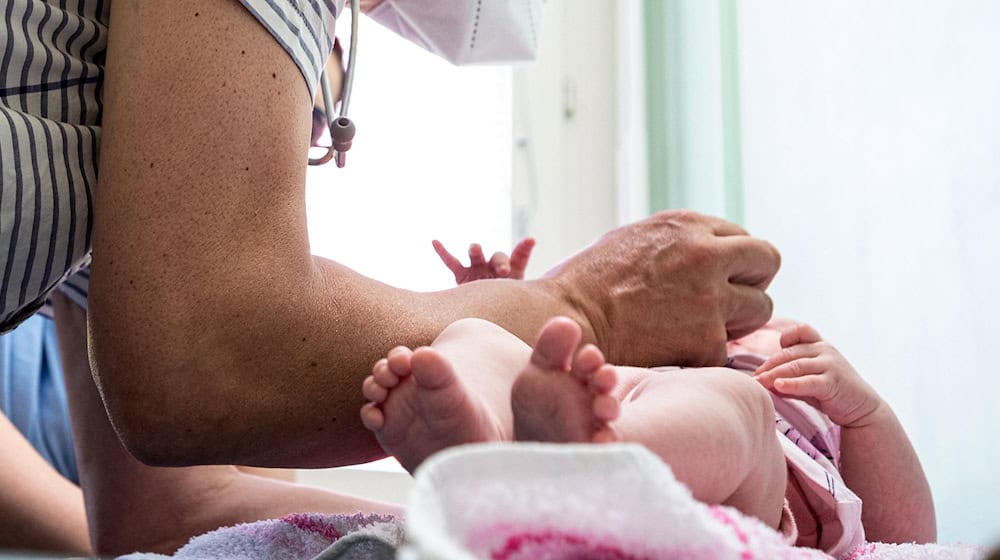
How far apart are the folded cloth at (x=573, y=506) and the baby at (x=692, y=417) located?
0.09 meters

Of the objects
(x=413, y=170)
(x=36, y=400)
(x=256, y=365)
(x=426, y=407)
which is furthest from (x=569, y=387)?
(x=413, y=170)

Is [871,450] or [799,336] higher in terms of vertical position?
[799,336]

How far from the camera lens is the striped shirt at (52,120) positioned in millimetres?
568

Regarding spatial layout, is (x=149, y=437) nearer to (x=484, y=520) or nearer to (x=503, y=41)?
(x=484, y=520)

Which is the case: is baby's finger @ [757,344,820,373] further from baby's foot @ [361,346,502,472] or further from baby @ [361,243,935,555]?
baby's foot @ [361,346,502,472]

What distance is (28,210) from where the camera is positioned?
22.5 inches

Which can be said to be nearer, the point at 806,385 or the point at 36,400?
the point at 806,385

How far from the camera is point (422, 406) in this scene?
0.45m

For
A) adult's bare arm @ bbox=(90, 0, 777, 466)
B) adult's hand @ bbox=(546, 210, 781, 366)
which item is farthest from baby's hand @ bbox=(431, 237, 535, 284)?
adult's bare arm @ bbox=(90, 0, 777, 466)

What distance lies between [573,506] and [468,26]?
694 mm

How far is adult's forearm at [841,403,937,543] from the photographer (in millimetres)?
841

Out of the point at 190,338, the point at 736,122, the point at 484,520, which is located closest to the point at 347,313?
the point at 190,338

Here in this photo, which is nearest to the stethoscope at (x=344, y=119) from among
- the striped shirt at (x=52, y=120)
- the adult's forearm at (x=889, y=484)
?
the striped shirt at (x=52, y=120)

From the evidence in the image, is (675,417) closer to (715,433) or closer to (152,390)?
(715,433)
